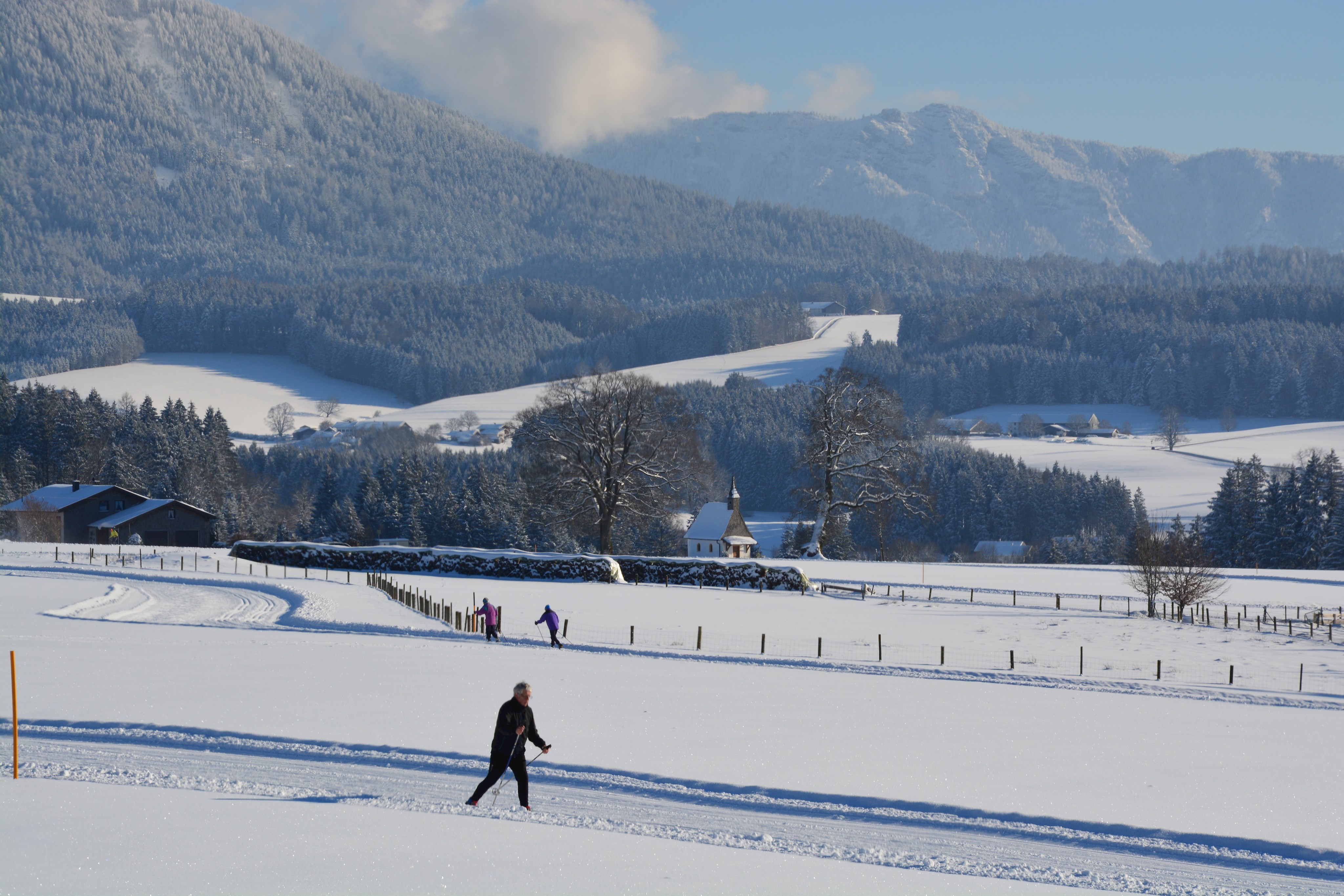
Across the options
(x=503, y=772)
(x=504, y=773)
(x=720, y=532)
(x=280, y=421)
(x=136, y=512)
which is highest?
(x=280, y=421)

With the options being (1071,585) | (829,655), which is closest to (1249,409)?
(1071,585)

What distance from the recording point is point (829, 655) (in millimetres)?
30719

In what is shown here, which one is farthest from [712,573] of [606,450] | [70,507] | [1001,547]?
[1001,547]

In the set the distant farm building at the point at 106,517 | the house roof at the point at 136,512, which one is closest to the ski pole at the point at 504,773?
the distant farm building at the point at 106,517

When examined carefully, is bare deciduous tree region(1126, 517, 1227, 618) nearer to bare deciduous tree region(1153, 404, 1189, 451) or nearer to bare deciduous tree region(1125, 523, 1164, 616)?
bare deciduous tree region(1125, 523, 1164, 616)

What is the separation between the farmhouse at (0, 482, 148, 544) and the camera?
8088 centimetres

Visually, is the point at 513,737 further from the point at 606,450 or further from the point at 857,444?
the point at 857,444

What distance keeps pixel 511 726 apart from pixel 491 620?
653 inches

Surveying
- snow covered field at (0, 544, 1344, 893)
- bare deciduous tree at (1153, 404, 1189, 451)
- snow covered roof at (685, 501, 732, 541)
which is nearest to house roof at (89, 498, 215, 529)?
snow covered roof at (685, 501, 732, 541)

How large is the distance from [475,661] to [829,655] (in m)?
10.3

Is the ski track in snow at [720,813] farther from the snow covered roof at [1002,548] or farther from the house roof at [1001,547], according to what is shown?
the house roof at [1001,547]

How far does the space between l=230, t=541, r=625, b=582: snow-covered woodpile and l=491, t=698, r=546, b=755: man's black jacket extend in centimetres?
3659

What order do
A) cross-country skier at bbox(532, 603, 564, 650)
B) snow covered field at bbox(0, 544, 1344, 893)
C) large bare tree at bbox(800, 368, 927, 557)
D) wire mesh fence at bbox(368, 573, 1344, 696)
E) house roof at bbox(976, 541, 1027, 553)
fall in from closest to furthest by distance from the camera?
snow covered field at bbox(0, 544, 1344, 893) < wire mesh fence at bbox(368, 573, 1344, 696) < cross-country skier at bbox(532, 603, 564, 650) < large bare tree at bbox(800, 368, 927, 557) < house roof at bbox(976, 541, 1027, 553)

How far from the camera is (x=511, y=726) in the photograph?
1377cm
